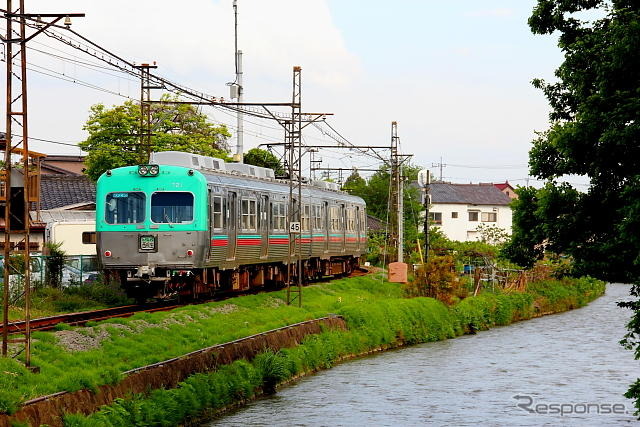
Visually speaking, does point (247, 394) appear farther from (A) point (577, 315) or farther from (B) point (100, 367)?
(A) point (577, 315)

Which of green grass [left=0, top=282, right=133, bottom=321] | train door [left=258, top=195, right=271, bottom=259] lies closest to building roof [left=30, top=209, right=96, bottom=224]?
train door [left=258, top=195, right=271, bottom=259]

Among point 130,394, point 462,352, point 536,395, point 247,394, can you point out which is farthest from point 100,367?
point 462,352

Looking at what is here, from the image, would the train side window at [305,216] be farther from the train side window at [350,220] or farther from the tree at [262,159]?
the tree at [262,159]

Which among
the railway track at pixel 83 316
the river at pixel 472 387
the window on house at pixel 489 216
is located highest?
the window on house at pixel 489 216

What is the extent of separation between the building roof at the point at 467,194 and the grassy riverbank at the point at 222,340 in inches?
1954

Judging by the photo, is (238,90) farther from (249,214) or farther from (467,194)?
(467,194)

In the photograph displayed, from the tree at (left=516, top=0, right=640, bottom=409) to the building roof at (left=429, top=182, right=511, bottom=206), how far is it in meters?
74.6

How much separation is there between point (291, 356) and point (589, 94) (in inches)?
437

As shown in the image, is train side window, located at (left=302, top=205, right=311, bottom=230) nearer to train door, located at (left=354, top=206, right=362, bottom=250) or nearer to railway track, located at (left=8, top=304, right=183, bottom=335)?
train door, located at (left=354, top=206, right=362, bottom=250)

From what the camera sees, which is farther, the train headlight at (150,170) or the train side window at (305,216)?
the train side window at (305,216)

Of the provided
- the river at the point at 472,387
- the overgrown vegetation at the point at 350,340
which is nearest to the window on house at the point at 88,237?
the overgrown vegetation at the point at 350,340

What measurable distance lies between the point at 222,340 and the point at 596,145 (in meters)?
9.75

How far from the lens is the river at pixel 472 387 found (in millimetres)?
21094

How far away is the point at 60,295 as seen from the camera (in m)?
26.3
